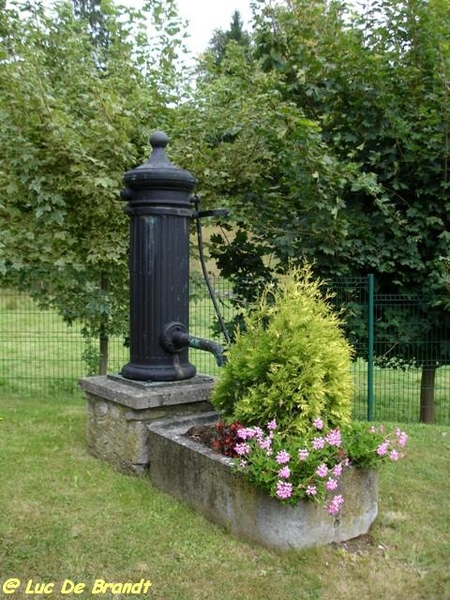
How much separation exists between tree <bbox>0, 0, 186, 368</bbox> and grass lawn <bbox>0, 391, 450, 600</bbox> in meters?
2.85

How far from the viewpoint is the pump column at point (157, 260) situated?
433 centimetres

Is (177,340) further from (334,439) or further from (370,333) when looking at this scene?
(370,333)

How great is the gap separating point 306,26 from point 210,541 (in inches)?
215

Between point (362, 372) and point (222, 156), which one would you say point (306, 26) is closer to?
point (222, 156)

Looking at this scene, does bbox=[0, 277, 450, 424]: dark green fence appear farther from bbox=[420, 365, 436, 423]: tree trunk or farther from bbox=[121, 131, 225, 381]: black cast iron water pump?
bbox=[121, 131, 225, 381]: black cast iron water pump

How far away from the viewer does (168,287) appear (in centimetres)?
439

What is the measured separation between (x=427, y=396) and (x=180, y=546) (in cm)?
500

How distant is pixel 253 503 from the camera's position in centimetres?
329

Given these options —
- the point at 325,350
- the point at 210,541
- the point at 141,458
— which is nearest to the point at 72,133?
the point at 141,458

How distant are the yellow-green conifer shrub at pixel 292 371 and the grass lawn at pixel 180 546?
0.67 m

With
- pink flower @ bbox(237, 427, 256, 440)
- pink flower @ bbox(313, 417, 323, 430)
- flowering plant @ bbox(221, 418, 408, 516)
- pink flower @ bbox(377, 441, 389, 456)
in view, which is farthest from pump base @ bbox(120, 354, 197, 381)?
pink flower @ bbox(377, 441, 389, 456)

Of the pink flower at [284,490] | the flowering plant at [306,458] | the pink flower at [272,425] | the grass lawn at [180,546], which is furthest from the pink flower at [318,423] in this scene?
the grass lawn at [180,546]

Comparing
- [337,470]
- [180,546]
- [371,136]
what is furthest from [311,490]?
[371,136]

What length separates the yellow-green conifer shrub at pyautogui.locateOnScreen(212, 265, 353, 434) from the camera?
342 centimetres
